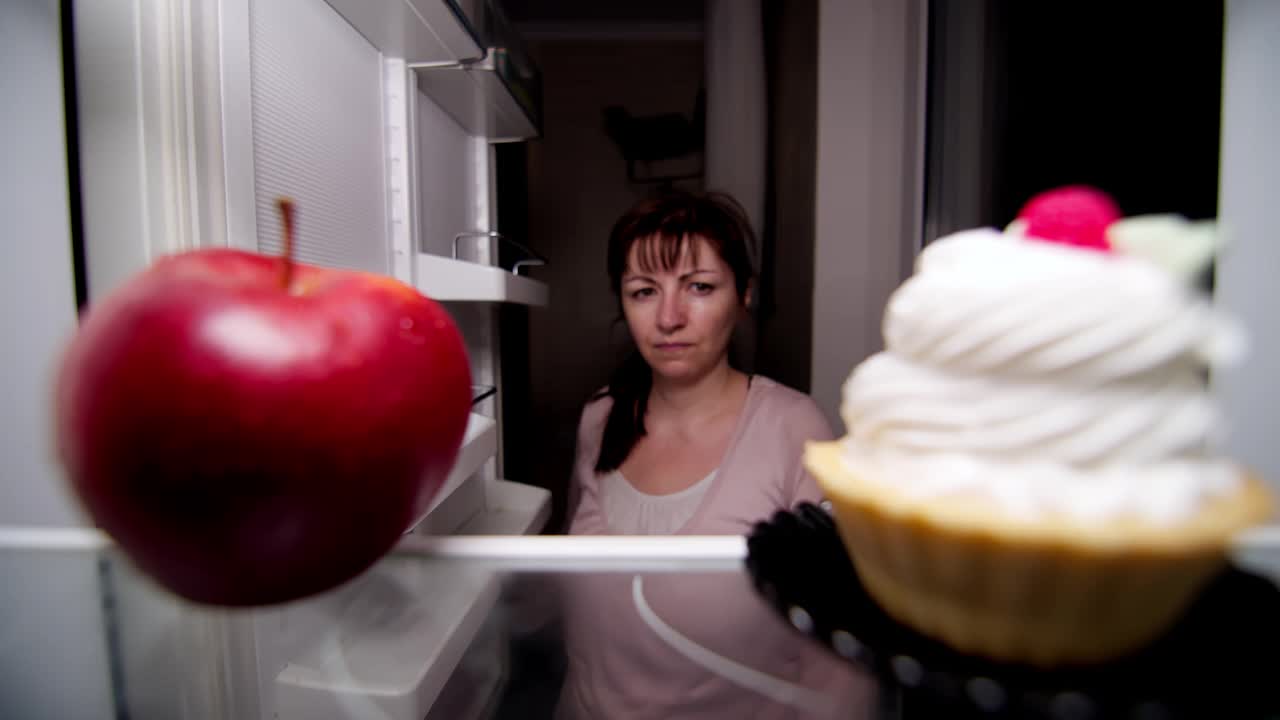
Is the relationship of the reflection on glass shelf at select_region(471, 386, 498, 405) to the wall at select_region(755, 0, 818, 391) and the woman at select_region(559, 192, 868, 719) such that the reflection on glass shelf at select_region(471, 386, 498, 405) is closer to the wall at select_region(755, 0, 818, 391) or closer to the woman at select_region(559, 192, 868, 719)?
the woman at select_region(559, 192, 868, 719)

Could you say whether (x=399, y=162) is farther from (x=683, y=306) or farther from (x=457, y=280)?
(x=683, y=306)

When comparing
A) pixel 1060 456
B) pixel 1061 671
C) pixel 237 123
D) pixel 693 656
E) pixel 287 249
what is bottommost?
pixel 693 656

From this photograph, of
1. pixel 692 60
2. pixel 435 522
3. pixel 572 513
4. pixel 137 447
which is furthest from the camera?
pixel 692 60

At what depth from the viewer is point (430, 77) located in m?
0.97

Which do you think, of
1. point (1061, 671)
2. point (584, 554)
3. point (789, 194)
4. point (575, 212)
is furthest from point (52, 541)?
point (575, 212)

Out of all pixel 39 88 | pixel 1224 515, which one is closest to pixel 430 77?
pixel 39 88

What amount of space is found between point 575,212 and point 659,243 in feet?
4.63

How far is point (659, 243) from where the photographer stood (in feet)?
3.54

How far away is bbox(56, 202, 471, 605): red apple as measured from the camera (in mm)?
232

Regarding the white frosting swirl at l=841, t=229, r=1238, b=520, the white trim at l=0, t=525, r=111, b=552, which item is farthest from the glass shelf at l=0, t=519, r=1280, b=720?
the white frosting swirl at l=841, t=229, r=1238, b=520

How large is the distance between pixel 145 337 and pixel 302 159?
0.49 meters

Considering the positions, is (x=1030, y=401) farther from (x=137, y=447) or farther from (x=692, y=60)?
(x=692, y=60)

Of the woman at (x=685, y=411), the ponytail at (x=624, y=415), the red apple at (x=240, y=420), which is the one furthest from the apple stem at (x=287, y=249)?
the ponytail at (x=624, y=415)

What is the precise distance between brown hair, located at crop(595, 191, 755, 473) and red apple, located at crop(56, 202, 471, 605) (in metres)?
0.84
